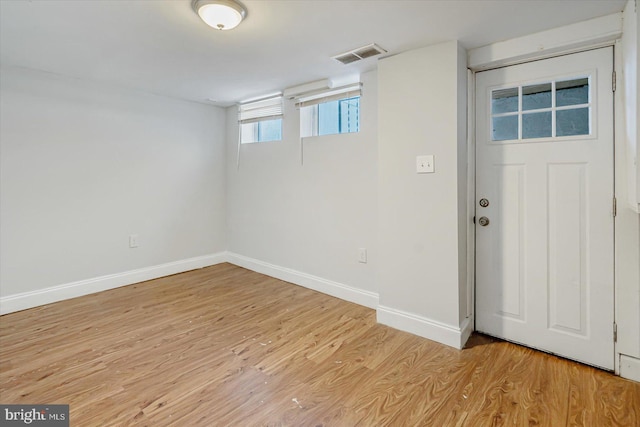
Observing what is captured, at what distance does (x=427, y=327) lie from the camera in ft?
7.93

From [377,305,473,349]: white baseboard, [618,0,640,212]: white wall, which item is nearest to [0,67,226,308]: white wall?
[377,305,473,349]: white baseboard

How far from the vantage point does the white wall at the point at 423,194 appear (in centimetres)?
228

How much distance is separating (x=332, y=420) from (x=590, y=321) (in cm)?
178

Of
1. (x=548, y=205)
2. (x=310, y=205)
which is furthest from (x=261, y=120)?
(x=548, y=205)

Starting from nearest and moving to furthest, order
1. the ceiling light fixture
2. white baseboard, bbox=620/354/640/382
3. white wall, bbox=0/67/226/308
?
the ceiling light fixture → white baseboard, bbox=620/354/640/382 → white wall, bbox=0/67/226/308

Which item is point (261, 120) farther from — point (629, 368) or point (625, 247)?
point (629, 368)

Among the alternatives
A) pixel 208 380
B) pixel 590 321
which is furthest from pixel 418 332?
pixel 208 380

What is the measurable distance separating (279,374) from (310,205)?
188cm

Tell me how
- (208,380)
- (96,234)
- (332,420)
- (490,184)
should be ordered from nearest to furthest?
(332,420) → (208,380) → (490,184) → (96,234)

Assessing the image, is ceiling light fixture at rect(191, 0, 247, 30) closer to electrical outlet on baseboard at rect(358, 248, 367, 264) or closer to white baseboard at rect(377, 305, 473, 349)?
electrical outlet on baseboard at rect(358, 248, 367, 264)

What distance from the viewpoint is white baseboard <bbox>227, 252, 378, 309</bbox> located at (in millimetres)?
3039

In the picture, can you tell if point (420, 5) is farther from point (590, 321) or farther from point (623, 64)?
point (590, 321)

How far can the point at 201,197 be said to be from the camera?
432 centimetres
